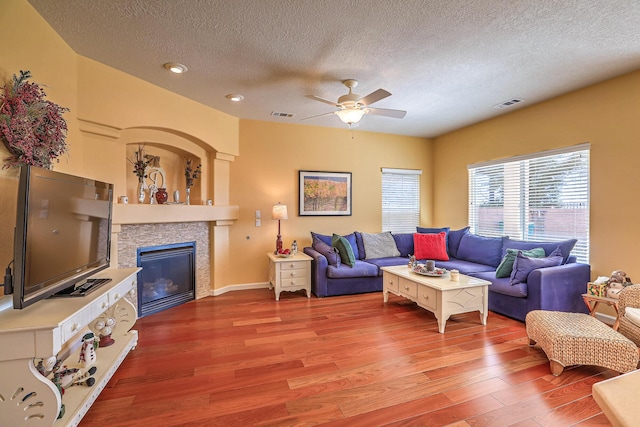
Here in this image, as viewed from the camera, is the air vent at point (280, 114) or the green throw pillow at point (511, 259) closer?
the green throw pillow at point (511, 259)

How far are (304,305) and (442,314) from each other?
1820 mm

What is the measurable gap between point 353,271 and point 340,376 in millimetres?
2218

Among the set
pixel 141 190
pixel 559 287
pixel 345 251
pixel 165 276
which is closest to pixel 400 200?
pixel 345 251

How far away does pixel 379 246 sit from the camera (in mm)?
5215

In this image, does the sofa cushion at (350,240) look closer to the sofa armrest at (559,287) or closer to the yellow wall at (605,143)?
the sofa armrest at (559,287)

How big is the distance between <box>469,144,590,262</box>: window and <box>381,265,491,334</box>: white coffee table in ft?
5.28

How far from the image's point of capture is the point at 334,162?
5426 mm

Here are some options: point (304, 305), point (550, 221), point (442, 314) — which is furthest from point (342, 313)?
point (550, 221)

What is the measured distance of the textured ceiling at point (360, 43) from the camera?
2205mm

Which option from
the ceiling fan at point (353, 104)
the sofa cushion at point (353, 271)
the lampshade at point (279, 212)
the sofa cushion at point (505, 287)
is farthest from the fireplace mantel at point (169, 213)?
the sofa cushion at point (505, 287)

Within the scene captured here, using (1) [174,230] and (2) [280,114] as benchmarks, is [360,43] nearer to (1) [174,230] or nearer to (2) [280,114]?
(2) [280,114]

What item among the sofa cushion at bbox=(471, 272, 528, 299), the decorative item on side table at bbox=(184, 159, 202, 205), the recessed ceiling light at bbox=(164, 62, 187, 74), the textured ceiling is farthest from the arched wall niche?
the sofa cushion at bbox=(471, 272, 528, 299)

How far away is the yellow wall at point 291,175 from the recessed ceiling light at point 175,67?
1.72 meters

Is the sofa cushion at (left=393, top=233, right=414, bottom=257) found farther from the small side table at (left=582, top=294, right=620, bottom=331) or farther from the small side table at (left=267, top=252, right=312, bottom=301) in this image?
the small side table at (left=582, top=294, right=620, bottom=331)
